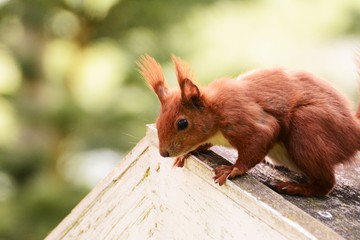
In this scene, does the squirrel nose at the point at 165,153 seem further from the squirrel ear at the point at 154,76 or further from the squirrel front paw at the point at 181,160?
the squirrel ear at the point at 154,76

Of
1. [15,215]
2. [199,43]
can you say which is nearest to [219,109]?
[199,43]

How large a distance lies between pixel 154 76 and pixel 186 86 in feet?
0.41

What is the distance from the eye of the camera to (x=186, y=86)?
5.17 feet

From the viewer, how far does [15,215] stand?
5.29 m

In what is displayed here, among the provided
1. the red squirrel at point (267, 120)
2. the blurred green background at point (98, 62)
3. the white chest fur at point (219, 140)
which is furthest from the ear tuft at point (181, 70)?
the blurred green background at point (98, 62)

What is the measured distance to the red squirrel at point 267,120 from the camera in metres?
1.54

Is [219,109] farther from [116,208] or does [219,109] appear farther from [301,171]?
[116,208]

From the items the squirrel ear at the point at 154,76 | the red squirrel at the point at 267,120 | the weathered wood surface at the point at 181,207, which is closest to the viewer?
the weathered wood surface at the point at 181,207

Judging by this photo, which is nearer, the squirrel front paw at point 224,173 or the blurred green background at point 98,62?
the squirrel front paw at point 224,173

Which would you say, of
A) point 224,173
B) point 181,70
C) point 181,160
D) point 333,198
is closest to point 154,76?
point 181,70

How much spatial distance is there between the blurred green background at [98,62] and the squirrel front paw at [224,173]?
3288 millimetres

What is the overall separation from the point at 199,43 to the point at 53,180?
1.42 meters

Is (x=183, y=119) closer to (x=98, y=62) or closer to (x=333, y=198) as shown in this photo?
(x=333, y=198)

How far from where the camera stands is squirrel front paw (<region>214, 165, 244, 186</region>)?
1.40m
